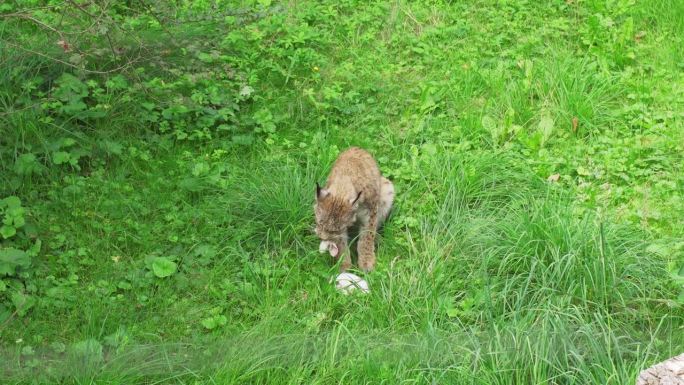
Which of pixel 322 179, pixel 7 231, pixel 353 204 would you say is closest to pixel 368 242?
pixel 353 204

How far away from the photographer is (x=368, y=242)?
6.68 m

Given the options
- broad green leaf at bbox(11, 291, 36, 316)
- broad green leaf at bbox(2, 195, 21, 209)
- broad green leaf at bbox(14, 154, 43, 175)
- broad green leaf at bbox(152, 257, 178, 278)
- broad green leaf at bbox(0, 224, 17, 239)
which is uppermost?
broad green leaf at bbox(14, 154, 43, 175)

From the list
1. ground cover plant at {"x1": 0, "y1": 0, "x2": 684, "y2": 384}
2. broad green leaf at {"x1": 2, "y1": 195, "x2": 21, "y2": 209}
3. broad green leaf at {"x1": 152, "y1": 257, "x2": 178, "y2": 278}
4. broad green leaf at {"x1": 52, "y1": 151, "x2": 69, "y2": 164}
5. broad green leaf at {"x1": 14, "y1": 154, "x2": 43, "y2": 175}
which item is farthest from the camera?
broad green leaf at {"x1": 52, "y1": 151, "x2": 69, "y2": 164}

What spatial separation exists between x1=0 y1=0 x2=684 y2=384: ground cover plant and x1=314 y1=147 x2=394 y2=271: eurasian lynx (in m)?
0.18

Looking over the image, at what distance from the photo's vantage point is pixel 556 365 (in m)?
5.09

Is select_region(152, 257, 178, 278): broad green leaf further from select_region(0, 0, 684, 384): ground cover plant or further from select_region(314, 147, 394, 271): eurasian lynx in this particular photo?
select_region(314, 147, 394, 271): eurasian lynx

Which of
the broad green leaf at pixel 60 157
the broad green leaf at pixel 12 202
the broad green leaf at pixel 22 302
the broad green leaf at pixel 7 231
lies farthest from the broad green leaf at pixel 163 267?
the broad green leaf at pixel 60 157

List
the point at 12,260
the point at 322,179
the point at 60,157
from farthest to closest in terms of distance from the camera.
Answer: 1. the point at 322,179
2. the point at 60,157
3. the point at 12,260

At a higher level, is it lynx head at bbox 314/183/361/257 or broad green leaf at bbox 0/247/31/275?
lynx head at bbox 314/183/361/257

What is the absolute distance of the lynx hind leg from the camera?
6.92m

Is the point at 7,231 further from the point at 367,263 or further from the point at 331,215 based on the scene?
the point at 367,263

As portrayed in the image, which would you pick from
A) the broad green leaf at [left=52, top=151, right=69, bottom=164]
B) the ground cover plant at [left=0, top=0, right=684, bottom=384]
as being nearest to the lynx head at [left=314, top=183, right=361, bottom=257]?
the ground cover plant at [left=0, top=0, right=684, bottom=384]

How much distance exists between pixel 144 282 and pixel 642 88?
4.71m

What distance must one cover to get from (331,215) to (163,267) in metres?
1.24
